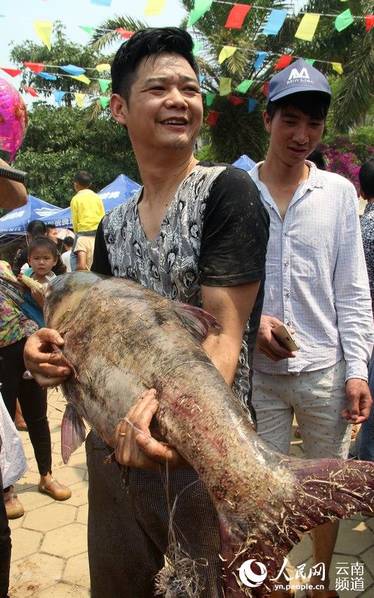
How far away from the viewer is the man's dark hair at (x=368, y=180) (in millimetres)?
4182

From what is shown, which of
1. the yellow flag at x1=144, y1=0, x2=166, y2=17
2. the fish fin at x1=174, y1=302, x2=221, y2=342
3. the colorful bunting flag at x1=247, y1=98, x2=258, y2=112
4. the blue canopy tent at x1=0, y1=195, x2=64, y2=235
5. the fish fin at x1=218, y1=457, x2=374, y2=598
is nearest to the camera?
the fish fin at x1=218, y1=457, x2=374, y2=598

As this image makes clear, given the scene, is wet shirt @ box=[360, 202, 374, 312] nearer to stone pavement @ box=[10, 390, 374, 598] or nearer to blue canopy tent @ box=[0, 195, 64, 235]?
stone pavement @ box=[10, 390, 374, 598]

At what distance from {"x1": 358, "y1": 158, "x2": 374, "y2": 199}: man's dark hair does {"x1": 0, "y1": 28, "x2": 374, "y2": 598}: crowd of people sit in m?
1.64

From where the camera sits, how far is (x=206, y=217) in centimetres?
159

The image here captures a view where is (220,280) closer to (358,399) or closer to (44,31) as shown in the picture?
(358,399)

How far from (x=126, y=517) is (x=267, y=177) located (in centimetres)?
171

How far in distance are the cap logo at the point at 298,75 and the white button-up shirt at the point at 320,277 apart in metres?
0.47

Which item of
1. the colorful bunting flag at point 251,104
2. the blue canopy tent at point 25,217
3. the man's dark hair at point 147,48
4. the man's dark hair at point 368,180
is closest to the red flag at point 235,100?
the colorful bunting flag at point 251,104

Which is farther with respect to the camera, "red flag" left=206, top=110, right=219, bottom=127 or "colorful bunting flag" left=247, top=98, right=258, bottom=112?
"red flag" left=206, top=110, right=219, bottom=127

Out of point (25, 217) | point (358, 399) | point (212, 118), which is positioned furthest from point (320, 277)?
point (212, 118)

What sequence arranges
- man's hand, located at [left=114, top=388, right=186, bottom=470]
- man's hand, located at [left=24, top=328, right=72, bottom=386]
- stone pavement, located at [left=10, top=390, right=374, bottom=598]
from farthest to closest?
stone pavement, located at [left=10, top=390, right=374, bottom=598]
man's hand, located at [left=24, top=328, right=72, bottom=386]
man's hand, located at [left=114, top=388, right=186, bottom=470]

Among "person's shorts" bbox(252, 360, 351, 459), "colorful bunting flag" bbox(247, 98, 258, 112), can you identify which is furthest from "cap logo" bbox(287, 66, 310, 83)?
"colorful bunting flag" bbox(247, 98, 258, 112)

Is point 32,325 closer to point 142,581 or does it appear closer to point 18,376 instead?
point 18,376

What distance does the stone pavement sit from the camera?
10.1ft
